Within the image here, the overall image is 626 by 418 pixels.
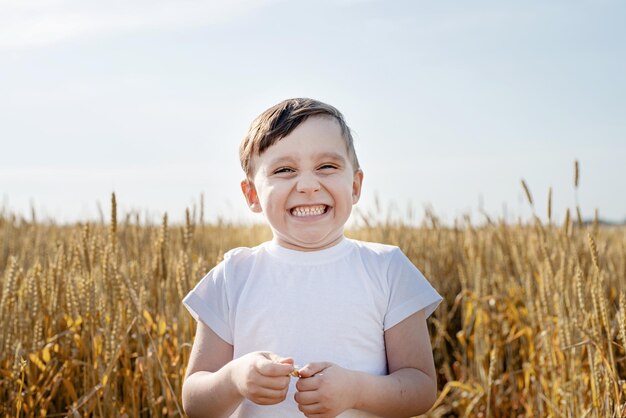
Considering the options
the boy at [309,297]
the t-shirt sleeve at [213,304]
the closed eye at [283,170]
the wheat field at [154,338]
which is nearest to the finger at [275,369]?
the boy at [309,297]

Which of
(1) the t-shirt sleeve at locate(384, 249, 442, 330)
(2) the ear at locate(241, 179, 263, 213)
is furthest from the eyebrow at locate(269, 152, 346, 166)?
(1) the t-shirt sleeve at locate(384, 249, 442, 330)

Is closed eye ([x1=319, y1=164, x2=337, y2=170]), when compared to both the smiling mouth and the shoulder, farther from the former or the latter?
the shoulder

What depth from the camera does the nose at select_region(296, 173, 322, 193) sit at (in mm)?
1260

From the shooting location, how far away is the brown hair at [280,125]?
129 centimetres

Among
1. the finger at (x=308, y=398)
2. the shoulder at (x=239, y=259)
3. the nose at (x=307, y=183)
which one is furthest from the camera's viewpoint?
the shoulder at (x=239, y=259)

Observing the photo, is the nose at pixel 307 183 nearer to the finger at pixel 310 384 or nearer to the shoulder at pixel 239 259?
the shoulder at pixel 239 259

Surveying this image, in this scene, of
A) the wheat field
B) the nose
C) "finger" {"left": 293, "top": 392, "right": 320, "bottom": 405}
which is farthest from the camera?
the wheat field

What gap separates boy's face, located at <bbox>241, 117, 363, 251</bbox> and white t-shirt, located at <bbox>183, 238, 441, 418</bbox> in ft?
0.23

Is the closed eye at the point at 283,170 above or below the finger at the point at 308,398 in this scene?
above

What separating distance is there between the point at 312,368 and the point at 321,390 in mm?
36

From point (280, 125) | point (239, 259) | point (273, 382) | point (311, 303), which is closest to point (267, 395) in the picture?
point (273, 382)

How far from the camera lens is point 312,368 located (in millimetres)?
1112

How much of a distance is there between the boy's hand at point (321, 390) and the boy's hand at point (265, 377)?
0.09 ft

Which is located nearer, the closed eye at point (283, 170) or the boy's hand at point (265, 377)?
the boy's hand at point (265, 377)
